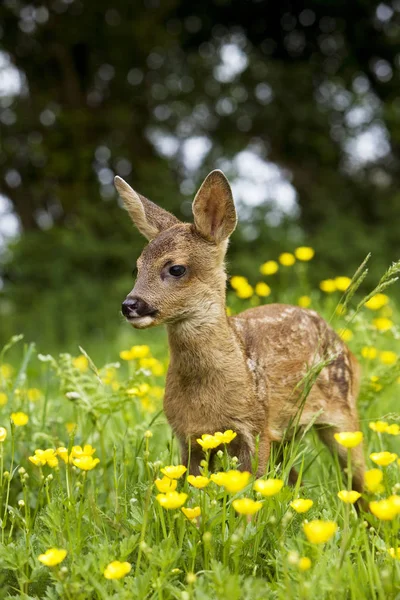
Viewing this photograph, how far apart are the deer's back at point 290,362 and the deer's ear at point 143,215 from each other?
514mm

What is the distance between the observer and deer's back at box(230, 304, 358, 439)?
3.48 m

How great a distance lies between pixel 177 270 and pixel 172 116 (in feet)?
29.5

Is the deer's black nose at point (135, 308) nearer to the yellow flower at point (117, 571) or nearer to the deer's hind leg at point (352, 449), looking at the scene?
the deer's hind leg at point (352, 449)

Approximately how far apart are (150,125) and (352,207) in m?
3.18

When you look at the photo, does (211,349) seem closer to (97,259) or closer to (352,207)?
(97,259)

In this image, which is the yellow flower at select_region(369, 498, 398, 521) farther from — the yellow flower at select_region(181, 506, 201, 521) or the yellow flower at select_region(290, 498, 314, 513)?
the yellow flower at select_region(181, 506, 201, 521)

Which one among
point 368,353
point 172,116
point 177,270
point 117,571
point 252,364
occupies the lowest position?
point 117,571

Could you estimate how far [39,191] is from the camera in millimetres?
12289

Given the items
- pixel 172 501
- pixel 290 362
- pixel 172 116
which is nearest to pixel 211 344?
pixel 290 362

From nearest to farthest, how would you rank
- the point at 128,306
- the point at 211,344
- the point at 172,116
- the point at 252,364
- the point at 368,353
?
the point at 128,306, the point at 211,344, the point at 252,364, the point at 368,353, the point at 172,116

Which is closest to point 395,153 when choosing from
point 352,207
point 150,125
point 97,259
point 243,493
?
point 352,207

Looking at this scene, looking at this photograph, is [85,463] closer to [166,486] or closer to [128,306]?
[166,486]

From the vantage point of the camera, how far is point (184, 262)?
11.0 ft

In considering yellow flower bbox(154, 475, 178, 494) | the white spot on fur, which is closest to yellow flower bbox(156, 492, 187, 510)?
yellow flower bbox(154, 475, 178, 494)
